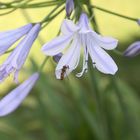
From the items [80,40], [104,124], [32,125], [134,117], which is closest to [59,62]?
[80,40]

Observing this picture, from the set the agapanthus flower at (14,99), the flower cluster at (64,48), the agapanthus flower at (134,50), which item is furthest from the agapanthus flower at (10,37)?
the agapanthus flower at (134,50)

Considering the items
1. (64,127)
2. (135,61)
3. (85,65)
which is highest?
(85,65)

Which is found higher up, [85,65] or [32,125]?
[85,65]

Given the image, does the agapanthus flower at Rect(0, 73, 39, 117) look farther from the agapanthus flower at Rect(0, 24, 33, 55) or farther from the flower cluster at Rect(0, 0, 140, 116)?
the agapanthus flower at Rect(0, 24, 33, 55)

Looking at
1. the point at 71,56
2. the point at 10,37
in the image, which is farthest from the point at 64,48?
the point at 10,37

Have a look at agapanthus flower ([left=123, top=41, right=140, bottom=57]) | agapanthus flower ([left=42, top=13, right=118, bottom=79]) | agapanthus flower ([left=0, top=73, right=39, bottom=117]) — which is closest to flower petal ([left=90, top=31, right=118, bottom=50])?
agapanthus flower ([left=42, top=13, right=118, bottom=79])

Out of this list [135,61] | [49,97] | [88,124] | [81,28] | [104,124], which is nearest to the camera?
[81,28]

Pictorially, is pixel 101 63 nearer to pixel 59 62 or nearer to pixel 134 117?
pixel 59 62

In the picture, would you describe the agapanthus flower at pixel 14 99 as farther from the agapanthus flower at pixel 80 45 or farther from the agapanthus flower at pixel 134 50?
the agapanthus flower at pixel 134 50
